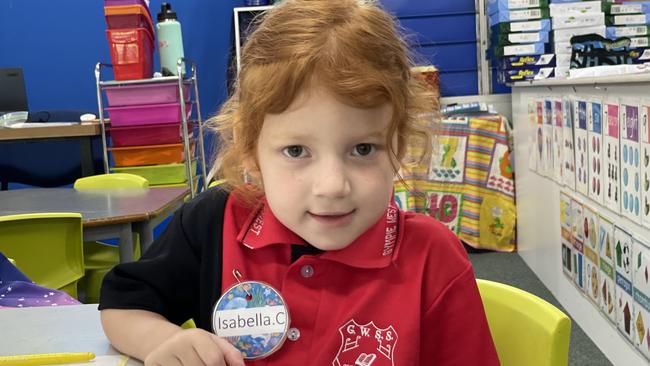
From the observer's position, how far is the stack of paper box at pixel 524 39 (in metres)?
3.67

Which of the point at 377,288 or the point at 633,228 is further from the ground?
the point at 377,288

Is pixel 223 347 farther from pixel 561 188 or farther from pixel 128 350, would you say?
pixel 561 188

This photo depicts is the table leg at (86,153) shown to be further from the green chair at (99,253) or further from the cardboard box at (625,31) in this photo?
the cardboard box at (625,31)

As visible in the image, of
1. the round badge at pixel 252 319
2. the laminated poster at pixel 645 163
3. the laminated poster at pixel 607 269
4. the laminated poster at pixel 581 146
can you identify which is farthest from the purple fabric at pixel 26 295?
the laminated poster at pixel 581 146

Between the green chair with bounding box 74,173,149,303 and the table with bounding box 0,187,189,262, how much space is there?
129 millimetres

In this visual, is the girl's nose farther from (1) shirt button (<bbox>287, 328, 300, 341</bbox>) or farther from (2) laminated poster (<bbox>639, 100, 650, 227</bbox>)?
(2) laminated poster (<bbox>639, 100, 650, 227</bbox>)

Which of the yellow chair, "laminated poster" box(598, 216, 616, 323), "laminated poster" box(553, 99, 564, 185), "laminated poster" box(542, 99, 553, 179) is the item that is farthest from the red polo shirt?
"laminated poster" box(542, 99, 553, 179)

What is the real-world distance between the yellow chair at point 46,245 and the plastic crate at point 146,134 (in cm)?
179

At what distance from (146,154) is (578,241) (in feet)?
7.16

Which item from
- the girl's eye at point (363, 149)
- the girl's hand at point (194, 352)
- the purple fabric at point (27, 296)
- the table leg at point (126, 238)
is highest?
the girl's eye at point (363, 149)

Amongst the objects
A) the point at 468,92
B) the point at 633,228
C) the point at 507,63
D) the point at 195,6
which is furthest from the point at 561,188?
Result: the point at 195,6

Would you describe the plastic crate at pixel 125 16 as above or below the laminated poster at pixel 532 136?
above

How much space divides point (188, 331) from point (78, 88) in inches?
183

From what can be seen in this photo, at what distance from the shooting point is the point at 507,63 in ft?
12.3
